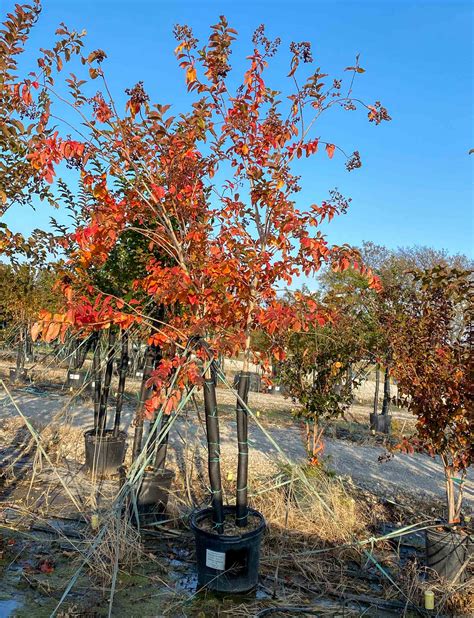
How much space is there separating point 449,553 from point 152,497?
2.28 m

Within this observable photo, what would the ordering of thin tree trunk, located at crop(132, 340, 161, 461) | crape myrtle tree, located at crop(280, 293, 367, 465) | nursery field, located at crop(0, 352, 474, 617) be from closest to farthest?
nursery field, located at crop(0, 352, 474, 617) → thin tree trunk, located at crop(132, 340, 161, 461) → crape myrtle tree, located at crop(280, 293, 367, 465)

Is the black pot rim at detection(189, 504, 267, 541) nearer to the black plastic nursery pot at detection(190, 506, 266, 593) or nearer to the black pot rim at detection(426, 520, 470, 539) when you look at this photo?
the black plastic nursery pot at detection(190, 506, 266, 593)

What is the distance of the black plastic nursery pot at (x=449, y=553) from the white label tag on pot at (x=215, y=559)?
1.47 metres

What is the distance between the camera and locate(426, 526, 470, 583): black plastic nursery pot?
10.7 feet

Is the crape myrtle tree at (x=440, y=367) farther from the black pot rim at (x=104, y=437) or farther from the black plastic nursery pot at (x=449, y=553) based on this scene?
the black pot rim at (x=104, y=437)

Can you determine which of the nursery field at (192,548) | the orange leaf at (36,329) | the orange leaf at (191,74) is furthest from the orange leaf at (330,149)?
the orange leaf at (36,329)

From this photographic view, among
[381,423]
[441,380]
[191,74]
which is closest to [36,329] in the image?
[191,74]

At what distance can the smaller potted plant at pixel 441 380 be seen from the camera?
334cm

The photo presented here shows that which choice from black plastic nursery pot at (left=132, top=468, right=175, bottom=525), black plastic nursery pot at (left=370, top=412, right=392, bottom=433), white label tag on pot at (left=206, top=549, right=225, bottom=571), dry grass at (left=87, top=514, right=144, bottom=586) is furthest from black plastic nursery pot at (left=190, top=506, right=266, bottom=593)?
black plastic nursery pot at (left=370, top=412, right=392, bottom=433)

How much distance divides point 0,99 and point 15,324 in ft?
34.7

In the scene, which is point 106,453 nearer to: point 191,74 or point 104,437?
point 104,437

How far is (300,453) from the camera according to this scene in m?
7.47

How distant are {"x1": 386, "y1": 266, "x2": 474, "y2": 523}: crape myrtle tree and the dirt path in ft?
6.18

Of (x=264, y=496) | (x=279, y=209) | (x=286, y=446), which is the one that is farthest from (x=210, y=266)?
(x=286, y=446)
